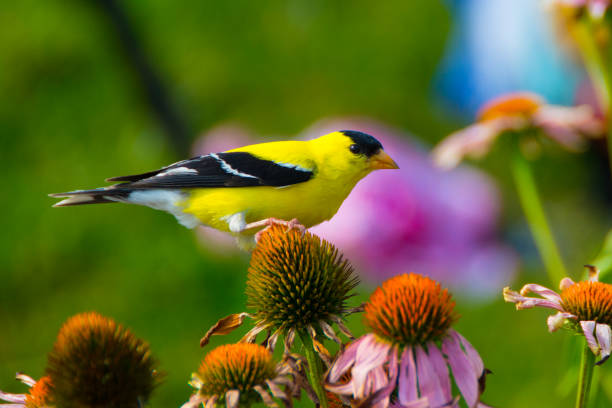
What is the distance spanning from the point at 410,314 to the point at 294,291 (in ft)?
0.51

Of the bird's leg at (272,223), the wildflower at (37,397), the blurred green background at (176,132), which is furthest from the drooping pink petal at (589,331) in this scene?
the blurred green background at (176,132)

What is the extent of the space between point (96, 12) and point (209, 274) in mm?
1825

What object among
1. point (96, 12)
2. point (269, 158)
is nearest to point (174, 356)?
point (269, 158)

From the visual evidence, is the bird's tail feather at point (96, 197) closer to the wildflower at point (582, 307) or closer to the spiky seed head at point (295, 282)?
the spiky seed head at point (295, 282)

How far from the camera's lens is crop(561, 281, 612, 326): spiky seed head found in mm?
470

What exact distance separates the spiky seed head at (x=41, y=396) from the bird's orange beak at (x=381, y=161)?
52 centimetres

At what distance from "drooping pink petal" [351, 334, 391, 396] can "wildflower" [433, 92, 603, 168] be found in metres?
0.68

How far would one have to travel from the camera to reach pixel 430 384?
1.45 ft

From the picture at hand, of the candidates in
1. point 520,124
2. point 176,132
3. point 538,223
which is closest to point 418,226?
point 520,124

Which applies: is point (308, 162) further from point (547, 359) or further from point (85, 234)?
point (85, 234)

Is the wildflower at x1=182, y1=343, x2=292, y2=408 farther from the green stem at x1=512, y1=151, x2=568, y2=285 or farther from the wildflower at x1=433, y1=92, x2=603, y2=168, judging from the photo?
the wildflower at x1=433, y1=92, x2=603, y2=168

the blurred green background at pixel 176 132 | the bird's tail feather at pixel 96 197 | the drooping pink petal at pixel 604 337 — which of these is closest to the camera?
the drooping pink petal at pixel 604 337

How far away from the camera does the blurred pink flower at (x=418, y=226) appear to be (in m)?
1.83

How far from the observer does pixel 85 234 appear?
2789 millimetres
